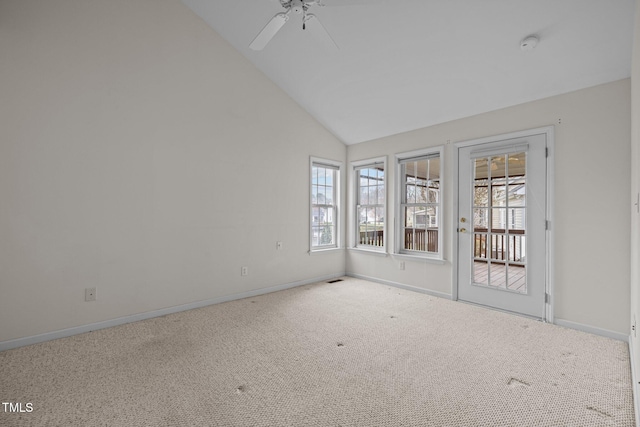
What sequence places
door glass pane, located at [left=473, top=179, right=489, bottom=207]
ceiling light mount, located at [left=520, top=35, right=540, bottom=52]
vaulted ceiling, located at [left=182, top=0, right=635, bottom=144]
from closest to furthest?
vaulted ceiling, located at [left=182, top=0, right=635, bottom=144], ceiling light mount, located at [left=520, top=35, right=540, bottom=52], door glass pane, located at [left=473, top=179, right=489, bottom=207]

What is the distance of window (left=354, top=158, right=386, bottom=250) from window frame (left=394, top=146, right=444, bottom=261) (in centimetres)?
25

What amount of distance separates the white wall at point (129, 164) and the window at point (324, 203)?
2.16ft

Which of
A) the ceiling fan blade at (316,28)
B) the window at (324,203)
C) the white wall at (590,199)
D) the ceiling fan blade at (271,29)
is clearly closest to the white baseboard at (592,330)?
the white wall at (590,199)

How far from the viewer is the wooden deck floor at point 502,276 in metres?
3.37

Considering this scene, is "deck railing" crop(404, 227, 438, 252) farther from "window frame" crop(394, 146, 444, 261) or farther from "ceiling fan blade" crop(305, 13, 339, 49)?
"ceiling fan blade" crop(305, 13, 339, 49)

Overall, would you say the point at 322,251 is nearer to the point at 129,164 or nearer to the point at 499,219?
the point at 499,219

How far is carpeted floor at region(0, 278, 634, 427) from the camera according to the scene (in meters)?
1.72

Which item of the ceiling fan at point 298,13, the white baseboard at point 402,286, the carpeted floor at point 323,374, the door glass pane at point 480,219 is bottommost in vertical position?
the carpeted floor at point 323,374

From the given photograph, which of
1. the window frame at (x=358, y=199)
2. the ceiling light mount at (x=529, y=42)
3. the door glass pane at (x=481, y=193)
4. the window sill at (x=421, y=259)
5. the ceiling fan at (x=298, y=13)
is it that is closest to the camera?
the ceiling fan at (x=298, y=13)

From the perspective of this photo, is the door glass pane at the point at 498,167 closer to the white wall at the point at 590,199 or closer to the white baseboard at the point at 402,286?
the white wall at the point at 590,199

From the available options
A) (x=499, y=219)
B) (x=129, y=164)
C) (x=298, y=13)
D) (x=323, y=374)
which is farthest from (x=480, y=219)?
(x=129, y=164)

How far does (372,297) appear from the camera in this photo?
13.3 ft

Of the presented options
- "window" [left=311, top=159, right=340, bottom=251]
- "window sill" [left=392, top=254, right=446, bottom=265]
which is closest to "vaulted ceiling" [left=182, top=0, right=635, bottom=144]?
"window" [left=311, top=159, right=340, bottom=251]

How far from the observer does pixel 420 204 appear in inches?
172
